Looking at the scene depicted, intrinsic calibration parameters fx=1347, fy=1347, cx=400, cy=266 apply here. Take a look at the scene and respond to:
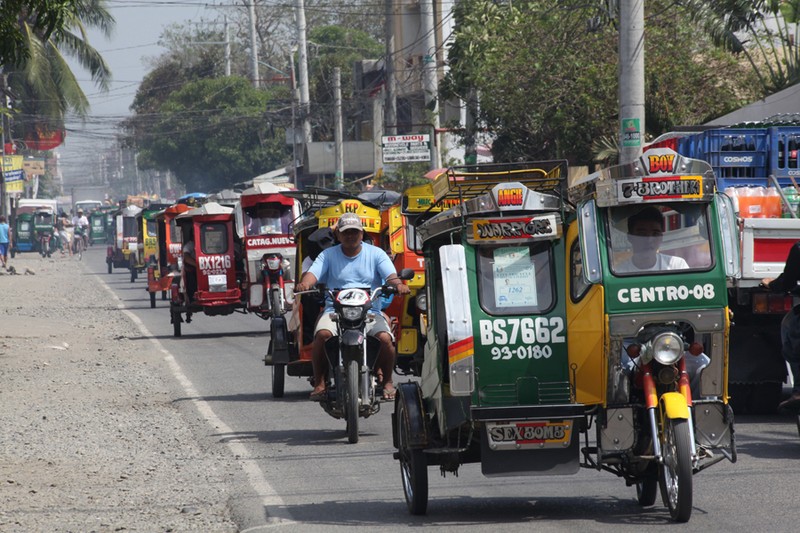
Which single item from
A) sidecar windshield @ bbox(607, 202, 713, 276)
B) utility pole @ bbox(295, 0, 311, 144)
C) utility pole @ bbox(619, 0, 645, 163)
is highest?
utility pole @ bbox(295, 0, 311, 144)

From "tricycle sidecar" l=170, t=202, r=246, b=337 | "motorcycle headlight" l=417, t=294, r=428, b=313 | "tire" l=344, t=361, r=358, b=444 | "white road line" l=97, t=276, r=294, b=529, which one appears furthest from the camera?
"tricycle sidecar" l=170, t=202, r=246, b=337

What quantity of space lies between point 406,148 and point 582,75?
7520 millimetres

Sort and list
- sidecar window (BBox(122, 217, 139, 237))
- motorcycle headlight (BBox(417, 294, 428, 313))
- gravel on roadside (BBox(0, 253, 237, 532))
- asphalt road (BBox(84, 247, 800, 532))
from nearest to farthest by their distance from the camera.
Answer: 1. asphalt road (BBox(84, 247, 800, 532))
2. gravel on roadside (BBox(0, 253, 237, 532))
3. motorcycle headlight (BBox(417, 294, 428, 313))
4. sidecar window (BBox(122, 217, 139, 237))

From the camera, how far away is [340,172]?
47375 millimetres

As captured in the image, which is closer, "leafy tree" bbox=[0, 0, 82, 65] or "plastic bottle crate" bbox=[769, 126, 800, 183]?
"leafy tree" bbox=[0, 0, 82, 65]

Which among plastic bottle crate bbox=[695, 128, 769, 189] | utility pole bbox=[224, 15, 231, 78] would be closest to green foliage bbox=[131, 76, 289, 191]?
utility pole bbox=[224, 15, 231, 78]

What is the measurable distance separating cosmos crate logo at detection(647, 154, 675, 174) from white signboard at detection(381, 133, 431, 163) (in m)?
26.2

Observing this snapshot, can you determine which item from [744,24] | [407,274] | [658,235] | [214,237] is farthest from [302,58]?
[658,235]

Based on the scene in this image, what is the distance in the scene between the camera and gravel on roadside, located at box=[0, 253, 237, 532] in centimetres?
848

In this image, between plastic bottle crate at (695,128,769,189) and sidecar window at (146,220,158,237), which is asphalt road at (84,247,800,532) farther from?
sidecar window at (146,220,158,237)

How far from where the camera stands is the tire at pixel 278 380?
1434 cm

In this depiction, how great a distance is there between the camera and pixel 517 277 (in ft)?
25.6

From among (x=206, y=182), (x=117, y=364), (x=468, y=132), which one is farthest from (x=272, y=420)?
(x=206, y=182)

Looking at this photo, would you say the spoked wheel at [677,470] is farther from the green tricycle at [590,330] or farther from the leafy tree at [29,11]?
the leafy tree at [29,11]
